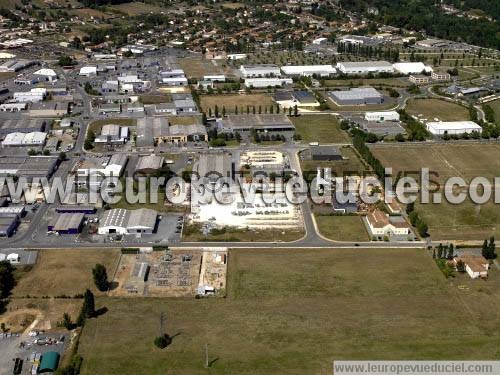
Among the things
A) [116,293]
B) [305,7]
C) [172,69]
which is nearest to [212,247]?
[116,293]

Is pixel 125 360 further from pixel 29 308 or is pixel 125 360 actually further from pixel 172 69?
pixel 172 69

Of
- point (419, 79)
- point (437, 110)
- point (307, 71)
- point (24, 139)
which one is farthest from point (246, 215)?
point (419, 79)

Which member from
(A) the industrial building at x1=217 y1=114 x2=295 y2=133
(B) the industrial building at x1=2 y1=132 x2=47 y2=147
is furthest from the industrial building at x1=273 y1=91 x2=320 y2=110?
(B) the industrial building at x1=2 y1=132 x2=47 y2=147

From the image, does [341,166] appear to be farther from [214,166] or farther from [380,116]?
[380,116]

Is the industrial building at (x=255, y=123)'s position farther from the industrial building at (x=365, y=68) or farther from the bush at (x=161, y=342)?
the bush at (x=161, y=342)

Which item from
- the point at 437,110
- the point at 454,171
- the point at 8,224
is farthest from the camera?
the point at 437,110

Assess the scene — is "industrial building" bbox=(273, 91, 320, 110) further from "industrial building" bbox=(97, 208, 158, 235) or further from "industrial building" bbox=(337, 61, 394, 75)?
"industrial building" bbox=(97, 208, 158, 235)
